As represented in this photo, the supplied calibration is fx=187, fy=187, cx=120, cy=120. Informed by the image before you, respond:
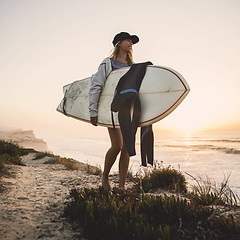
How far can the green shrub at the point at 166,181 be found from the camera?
12.8 ft

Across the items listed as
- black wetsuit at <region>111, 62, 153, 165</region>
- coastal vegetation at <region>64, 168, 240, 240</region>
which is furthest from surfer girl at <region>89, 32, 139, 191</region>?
coastal vegetation at <region>64, 168, 240, 240</region>

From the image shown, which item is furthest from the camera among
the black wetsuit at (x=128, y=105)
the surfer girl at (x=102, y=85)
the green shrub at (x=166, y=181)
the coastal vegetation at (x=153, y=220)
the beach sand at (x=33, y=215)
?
the green shrub at (x=166, y=181)

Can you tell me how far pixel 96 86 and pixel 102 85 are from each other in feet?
0.35

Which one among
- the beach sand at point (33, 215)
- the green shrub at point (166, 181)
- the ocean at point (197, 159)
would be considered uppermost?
the beach sand at point (33, 215)

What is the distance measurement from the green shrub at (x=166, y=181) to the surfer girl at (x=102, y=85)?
4.01 feet

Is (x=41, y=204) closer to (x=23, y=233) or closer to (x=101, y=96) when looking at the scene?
(x=23, y=233)

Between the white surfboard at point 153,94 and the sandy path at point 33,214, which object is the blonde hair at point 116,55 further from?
the sandy path at point 33,214

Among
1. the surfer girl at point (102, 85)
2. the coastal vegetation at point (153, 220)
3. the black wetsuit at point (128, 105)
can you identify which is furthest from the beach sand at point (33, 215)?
the black wetsuit at point (128, 105)

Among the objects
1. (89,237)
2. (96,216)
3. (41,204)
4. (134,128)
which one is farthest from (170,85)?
(41,204)

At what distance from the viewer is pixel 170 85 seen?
2.72 m

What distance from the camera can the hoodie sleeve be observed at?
289 cm

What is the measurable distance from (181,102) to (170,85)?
0.32 meters

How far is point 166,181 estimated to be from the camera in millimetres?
4035

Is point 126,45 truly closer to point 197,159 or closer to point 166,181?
point 166,181
